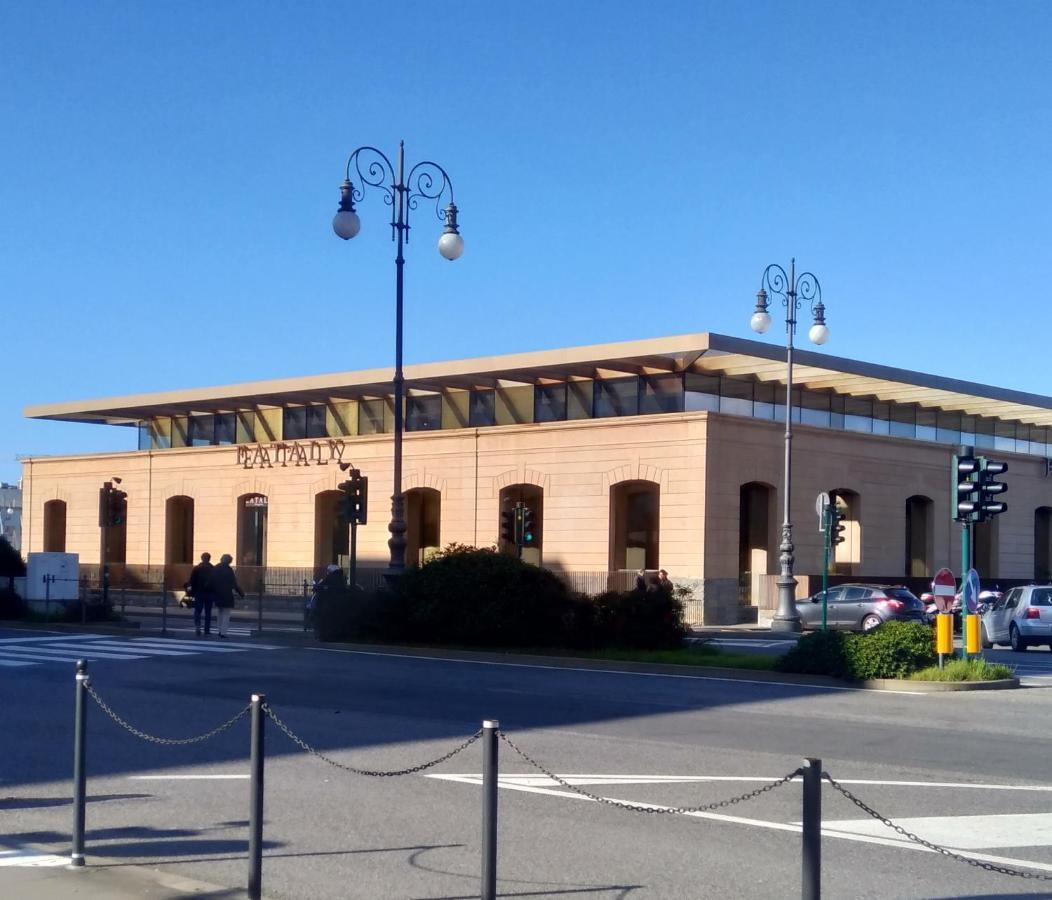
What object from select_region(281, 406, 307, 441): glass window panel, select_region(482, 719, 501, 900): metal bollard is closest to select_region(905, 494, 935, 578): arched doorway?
select_region(281, 406, 307, 441): glass window panel

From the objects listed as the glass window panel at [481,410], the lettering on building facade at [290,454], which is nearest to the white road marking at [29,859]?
the glass window panel at [481,410]

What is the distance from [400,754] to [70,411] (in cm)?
5055

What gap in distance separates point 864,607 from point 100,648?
1987cm

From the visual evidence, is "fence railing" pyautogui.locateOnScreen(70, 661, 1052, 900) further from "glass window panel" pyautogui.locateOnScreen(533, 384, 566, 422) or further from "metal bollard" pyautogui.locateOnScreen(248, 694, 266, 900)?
"glass window panel" pyautogui.locateOnScreen(533, 384, 566, 422)

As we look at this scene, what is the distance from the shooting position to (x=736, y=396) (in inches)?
1727

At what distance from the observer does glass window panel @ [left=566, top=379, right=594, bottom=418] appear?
147 ft

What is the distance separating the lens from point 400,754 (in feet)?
39.7

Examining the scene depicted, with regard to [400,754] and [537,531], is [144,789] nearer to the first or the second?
[400,754]

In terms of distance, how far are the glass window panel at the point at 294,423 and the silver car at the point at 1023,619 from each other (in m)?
28.6

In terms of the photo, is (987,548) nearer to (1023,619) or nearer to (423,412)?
(1023,619)

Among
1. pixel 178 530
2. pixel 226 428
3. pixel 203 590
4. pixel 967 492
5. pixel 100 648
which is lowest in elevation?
pixel 100 648

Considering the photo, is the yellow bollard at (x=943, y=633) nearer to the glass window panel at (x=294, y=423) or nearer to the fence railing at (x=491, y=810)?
the fence railing at (x=491, y=810)

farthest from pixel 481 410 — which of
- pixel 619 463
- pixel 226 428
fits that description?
pixel 226 428

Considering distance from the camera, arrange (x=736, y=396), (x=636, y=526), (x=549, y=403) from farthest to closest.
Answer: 1. (x=549, y=403)
2. (x=636, y=526)
3. (x=736, y=396)
